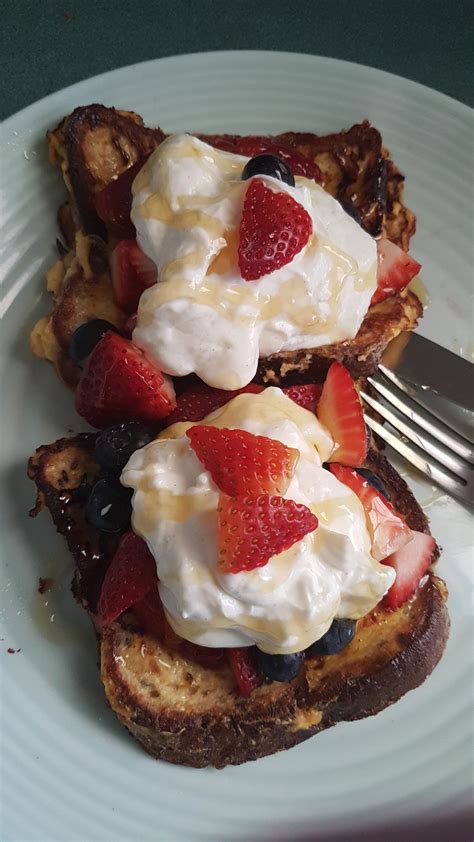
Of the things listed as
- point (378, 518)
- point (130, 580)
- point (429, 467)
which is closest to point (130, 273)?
point (130, 580)

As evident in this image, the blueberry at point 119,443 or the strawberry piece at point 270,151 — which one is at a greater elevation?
the strawberry piece at point 270,151

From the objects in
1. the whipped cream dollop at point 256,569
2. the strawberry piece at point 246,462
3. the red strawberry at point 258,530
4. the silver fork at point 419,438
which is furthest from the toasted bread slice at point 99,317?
the red strawberry at point 258,530

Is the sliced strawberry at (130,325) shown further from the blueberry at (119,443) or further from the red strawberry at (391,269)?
the red strawberry at (391,269)

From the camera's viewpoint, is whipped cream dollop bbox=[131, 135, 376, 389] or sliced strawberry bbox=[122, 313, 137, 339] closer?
whipped cream dollop bbox=[131, 135, 376, 389]

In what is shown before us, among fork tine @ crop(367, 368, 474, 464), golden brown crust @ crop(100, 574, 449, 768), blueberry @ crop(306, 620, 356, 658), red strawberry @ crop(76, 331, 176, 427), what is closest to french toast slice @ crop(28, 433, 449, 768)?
golden brown crust @ crop(100, 574, 449, 768)

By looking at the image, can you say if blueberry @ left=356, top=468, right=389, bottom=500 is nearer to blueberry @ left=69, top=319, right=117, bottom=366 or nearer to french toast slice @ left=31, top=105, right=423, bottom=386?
french toast slice @ left=31, top=105, right=423, bottom=386

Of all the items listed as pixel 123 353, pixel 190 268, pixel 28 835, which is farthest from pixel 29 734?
pixel 190 268
